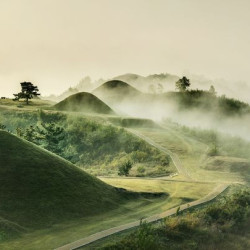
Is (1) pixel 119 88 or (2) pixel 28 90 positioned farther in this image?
(1) pixel 119 88

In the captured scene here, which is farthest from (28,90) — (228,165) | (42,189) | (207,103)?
(42,189)

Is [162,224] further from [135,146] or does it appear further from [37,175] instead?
[135,146]

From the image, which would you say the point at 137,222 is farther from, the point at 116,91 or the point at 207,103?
the point at 116,91

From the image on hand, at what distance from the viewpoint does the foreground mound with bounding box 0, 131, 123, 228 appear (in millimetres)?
27188

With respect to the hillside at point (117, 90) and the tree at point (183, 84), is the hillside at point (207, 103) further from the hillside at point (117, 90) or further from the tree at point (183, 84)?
the hillside at point (117, 90)

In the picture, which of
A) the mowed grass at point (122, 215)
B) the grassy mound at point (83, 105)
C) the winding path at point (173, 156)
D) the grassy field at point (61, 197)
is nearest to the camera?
the mowed grass at point (122, 215)

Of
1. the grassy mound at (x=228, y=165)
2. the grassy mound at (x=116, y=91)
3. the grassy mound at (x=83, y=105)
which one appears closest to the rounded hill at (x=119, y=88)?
the grassy mound at (x=116, y=91)

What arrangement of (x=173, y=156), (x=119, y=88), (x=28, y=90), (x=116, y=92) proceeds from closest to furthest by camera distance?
1. (x=173, y=156)
2. (x=28, y=90)
3. (x=116, y=92)
4. (x=119, y=88)

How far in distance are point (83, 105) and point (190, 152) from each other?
1950 inches

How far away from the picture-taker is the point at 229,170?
54.4 meters

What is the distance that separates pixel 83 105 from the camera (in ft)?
364

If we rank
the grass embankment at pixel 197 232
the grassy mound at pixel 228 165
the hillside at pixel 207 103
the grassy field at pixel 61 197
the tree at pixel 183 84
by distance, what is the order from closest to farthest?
the grass embankment at pixel 197 232 < the grassy field at pixel 61 197 < the grassy mound at pixel 228 165 < the hillside at pixel 207 103 < the tree at pixel 183 84

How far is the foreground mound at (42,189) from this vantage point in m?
27.2

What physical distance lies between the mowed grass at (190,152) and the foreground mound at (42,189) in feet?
65.7
